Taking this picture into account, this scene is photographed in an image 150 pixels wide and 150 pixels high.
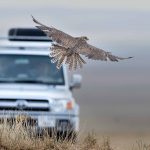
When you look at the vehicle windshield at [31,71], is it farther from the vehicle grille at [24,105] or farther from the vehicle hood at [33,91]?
the vehicle grille at [24,105]

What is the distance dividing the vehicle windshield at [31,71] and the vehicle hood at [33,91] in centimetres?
19

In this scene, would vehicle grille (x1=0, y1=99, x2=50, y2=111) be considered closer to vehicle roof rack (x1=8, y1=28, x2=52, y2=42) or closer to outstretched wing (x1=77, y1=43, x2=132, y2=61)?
vehicle roof rack (x1=8, y1=28, x2=52, y2=42)

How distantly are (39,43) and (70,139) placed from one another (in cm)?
755

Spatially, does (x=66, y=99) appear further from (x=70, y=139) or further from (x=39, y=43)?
(x=70, y=139)

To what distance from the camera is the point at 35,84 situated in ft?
60.0

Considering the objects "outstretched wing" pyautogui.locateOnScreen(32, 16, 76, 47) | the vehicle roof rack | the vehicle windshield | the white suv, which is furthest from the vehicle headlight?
"outstretched wing" pyautogui.locateOnScreen(32, 16, 76, 47)

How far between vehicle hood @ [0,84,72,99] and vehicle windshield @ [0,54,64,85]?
19cm

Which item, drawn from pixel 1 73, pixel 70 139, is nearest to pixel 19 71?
pixel 1 73

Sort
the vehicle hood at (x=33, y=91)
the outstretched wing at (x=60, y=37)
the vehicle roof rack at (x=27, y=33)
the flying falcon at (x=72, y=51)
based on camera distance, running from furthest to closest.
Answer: the vehicle roof rack at (x=27, y=33)
the vehicle hood at (x=33, y=91)
the outstretched wing at (x=60, y=37)
the flying falcon at (x=72, y=51)

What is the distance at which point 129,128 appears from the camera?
34062 mm

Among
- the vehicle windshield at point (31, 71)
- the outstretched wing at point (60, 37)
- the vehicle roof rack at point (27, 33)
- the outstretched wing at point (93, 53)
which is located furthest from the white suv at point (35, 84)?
the outstretched wing at point (93, 53)

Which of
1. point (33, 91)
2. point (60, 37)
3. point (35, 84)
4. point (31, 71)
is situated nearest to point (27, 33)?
point (31, 71)

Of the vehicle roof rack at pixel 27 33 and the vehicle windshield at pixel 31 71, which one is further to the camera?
the vehicle roof rack at pixel 27 33

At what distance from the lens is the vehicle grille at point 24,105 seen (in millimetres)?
17406
